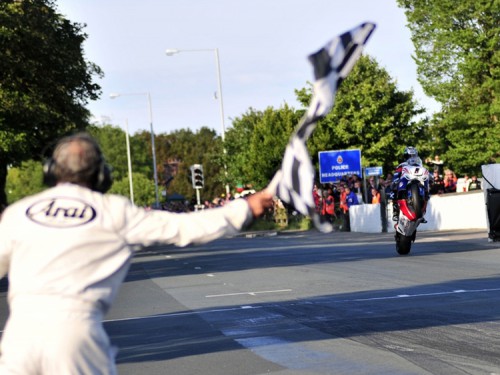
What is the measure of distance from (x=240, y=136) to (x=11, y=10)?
3002cm

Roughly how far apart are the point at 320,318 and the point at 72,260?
830 cm

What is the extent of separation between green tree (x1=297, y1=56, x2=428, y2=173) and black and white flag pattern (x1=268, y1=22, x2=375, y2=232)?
210 feet

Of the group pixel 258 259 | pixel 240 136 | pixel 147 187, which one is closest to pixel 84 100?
pixel 240 136

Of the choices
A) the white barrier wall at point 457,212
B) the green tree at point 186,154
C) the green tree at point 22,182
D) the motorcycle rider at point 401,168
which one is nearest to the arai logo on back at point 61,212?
the motorcycle rider at point 401,168

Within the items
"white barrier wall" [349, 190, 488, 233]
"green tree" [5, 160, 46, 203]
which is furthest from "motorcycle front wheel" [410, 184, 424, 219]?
"green tree" [5, 160, 46, 203]

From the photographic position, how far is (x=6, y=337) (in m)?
4.38

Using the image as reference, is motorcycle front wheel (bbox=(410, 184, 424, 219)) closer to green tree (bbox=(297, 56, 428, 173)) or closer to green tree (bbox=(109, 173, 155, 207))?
green tree (bbox=(297, 56, 428, 173))

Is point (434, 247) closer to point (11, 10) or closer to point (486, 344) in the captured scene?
point (486, 344)

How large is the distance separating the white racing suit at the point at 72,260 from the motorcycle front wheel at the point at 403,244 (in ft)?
57.1

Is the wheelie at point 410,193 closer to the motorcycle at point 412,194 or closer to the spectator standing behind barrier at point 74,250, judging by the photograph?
the motorcycle at point 412,194

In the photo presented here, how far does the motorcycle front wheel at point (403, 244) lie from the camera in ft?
71.5

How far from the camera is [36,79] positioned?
45.9m

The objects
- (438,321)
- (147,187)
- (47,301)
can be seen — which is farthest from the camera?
(147,187)

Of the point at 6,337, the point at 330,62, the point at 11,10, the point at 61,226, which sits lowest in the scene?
the point at 6,337
